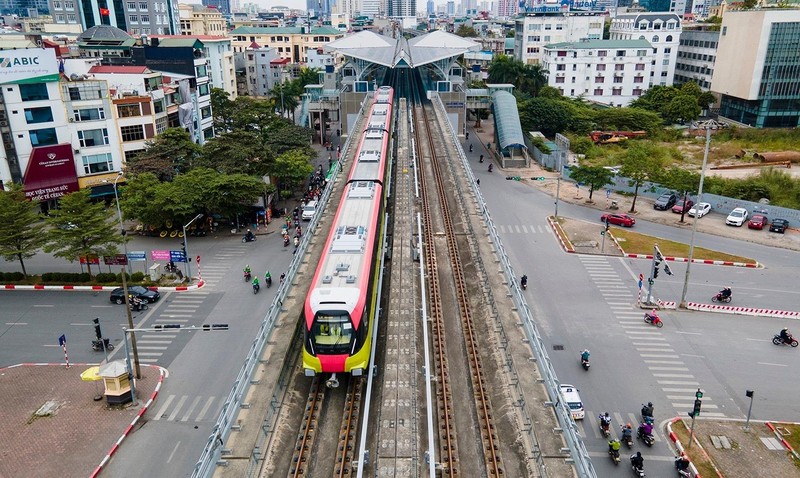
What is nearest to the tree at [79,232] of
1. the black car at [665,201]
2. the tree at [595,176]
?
the tree at [595,176]

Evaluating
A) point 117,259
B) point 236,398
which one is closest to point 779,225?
point 236,398

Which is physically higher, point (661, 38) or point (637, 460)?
point (661, 38)

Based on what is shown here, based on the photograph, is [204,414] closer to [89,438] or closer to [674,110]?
[89,438]

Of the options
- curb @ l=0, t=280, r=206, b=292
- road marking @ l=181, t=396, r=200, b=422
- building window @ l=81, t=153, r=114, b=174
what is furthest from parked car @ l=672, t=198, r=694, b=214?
building window @ l=81, t=153, r=114, b=174

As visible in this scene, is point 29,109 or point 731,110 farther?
point 731,110

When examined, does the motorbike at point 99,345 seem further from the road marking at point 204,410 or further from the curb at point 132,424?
the road marking at point 204,410

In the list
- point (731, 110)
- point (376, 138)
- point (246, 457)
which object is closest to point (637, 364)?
point (246, 457)

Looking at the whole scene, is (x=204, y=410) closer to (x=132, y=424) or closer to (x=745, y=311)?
(x=132, y=424)
